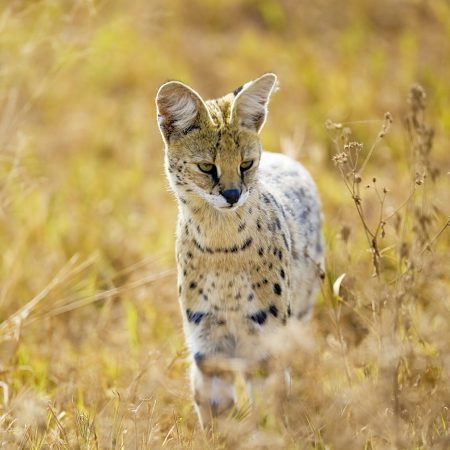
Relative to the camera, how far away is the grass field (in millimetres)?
3199

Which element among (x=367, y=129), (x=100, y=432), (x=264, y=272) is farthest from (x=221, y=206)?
(x=367, y=129)

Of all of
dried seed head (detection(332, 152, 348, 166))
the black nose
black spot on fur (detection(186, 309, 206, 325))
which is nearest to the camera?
dried seed head (detection(332, 152, 348, 166))

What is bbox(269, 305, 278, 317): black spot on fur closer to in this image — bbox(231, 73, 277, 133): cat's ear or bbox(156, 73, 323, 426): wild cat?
bbox(156, 73, 323, 426): wild cat

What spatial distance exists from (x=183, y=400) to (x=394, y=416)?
150 cm

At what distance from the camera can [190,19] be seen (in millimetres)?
9789

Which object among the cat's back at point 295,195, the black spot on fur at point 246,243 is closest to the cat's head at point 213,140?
the black spot on fur at point 246,243

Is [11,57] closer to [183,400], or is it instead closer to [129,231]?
[129,231]

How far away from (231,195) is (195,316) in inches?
25.6

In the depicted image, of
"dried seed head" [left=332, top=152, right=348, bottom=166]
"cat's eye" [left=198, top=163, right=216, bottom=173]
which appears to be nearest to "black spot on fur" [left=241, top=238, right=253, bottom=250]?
"cat's eye" [left=198, top=163, right=216, bottom=173]

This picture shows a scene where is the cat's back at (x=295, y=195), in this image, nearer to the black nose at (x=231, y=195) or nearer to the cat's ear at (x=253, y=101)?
the cat's ear at (x=253, y=101)

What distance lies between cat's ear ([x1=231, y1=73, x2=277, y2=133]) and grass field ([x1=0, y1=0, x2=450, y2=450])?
0.43m

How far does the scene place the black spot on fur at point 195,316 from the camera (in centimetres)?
398

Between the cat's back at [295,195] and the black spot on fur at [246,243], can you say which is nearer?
the black spot on fur at [246,243]

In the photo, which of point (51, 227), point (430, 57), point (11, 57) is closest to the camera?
point (11, 57)
